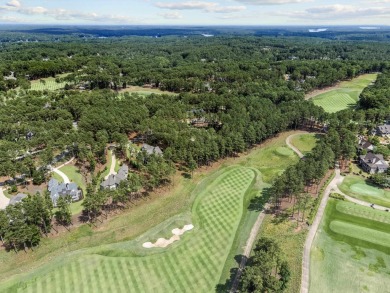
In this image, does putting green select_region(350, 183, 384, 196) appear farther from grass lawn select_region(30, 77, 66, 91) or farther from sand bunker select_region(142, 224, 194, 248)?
grass lawn select_region(30, 77, 66, 91)

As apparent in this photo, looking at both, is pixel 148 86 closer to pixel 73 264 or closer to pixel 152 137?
pixel 152 137

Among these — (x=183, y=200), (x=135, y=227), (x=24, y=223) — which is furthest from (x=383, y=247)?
(x=24, y=223)

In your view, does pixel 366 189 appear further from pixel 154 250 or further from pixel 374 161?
pixel 154 250

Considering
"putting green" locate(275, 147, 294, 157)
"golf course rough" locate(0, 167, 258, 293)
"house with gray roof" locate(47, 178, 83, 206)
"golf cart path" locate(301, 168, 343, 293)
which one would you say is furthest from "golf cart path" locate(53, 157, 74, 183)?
"putting green" locate(275, 147, 294, 157)

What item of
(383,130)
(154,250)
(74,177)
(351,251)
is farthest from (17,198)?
(383,130)

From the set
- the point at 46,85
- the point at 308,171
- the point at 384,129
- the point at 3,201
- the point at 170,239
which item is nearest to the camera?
the point at 170,239

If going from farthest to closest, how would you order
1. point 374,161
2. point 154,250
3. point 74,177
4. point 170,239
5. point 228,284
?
point 374,161
point 74,177
point 170,239
point 154,250
point 228,284
